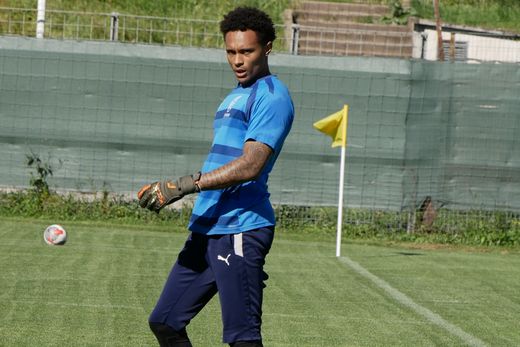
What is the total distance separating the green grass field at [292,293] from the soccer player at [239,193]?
2.78 metres

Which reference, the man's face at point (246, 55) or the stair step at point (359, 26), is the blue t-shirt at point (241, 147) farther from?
the stair step at point (359, 26)

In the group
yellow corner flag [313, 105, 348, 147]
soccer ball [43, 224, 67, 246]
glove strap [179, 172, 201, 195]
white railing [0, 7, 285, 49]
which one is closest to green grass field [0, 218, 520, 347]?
soccer ball [43, 224, 67, 246]

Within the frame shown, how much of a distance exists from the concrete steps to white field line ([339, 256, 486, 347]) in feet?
37.8

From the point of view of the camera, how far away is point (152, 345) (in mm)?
8195

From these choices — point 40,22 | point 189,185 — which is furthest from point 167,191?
point 40,22

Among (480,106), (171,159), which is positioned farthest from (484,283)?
(171,159)

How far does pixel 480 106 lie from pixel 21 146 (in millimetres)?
7208

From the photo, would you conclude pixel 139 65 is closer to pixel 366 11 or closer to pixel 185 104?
pixel 185 104

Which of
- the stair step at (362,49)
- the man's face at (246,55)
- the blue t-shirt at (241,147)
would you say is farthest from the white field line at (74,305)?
the stair step at (362,49)

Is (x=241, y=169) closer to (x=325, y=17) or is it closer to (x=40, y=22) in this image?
(x=40, y=22)

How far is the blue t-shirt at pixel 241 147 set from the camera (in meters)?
5.43

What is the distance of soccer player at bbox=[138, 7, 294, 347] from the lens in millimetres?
5395

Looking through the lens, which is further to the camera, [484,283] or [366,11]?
[366,11]

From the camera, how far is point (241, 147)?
5.52 metres
